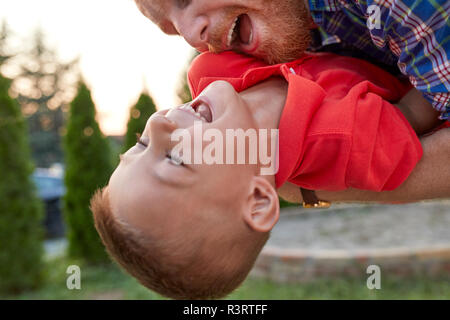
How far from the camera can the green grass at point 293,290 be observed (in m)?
4.15

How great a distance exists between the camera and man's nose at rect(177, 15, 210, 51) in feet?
3.68

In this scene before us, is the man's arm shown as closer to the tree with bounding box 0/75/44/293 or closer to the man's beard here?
the man's beard

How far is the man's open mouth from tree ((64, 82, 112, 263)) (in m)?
5.71

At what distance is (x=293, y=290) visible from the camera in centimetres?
453

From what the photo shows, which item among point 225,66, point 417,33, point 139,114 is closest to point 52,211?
point 139,114

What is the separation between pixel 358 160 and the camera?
3.54 feet

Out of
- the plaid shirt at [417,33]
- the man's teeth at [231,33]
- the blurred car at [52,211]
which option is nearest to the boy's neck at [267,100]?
the man's teeth at [231,33]

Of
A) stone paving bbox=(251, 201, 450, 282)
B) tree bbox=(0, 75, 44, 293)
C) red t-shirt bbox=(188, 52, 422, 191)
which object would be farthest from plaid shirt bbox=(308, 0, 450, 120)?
tree bbox=(0, 75, 44, 293)

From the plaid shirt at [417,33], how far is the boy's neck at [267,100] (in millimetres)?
240

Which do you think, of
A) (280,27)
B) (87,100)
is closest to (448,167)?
(280,27)

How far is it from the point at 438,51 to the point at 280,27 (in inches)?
14.9

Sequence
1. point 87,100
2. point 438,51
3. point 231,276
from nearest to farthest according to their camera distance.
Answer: point 438,51, point 231,276, point 87,100

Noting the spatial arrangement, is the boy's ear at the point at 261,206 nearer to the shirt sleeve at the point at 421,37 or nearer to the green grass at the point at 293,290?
the shirt sleeve at the point at 421,37
